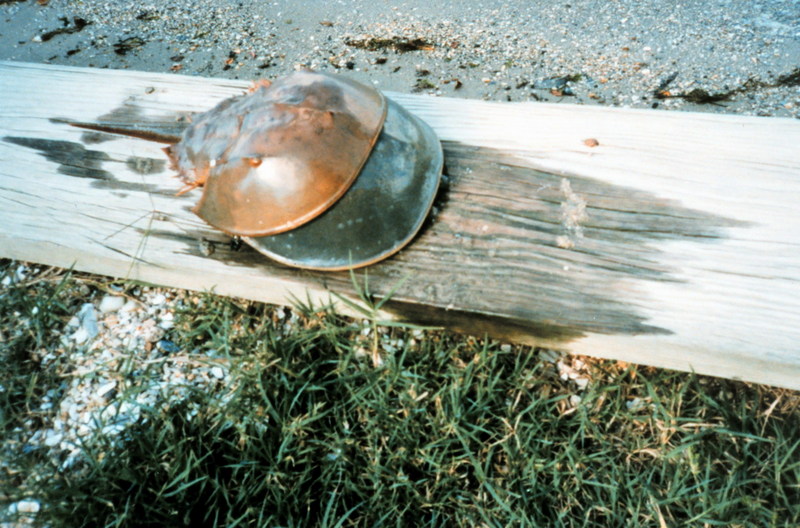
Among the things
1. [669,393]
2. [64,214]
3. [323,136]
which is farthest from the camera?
[64,214]

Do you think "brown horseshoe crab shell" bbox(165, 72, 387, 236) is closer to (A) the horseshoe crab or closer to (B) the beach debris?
(A) the horseshoe crab

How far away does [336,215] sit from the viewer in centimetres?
143

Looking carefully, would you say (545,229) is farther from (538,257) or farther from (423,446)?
(423,446)

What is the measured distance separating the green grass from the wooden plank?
0.17 meters

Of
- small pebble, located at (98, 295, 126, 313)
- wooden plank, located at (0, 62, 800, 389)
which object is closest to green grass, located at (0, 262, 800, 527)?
wooden plank, located at (0, 62, 800, 389)

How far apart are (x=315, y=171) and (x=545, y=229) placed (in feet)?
2.40

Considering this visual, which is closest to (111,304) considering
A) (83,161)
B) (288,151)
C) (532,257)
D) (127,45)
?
(83,161)

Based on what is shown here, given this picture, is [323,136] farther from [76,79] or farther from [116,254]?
[76,79]

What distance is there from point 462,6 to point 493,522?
2.71 m

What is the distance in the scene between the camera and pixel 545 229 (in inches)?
65.6

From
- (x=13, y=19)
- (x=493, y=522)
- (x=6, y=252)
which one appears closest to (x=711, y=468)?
(x=493, y=522)

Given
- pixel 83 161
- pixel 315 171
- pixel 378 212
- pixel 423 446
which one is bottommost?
pixel 423 446

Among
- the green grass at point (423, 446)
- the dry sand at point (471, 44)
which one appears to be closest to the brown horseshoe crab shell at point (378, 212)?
the green grass at point (423, 446)

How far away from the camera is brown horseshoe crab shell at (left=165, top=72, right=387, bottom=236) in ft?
4.44
